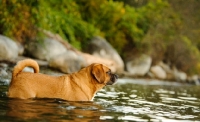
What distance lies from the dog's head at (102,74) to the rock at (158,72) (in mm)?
19220

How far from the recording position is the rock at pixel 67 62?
18859mm

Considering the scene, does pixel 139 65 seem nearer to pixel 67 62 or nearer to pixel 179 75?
pixel 179 75

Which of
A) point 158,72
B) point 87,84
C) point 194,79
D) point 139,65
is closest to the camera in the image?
point 87,84

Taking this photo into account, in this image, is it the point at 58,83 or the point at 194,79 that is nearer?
the point at 58,83

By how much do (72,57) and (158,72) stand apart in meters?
10.9

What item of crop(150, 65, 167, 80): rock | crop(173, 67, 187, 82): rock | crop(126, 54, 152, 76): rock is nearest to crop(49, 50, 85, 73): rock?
crop(126, 54, 152, 76): rock

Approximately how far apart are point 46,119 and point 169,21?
84.0 ft

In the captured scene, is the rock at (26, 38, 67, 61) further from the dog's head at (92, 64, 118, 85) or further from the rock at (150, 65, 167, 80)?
the dog's head at (92, 64, 118, 85)

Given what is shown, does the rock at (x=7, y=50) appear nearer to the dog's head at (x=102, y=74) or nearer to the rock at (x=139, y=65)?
the dog's head at (x=102, y=74)

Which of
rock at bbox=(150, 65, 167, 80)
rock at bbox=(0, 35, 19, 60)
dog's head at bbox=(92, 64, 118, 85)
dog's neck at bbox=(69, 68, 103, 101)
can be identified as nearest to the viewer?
dog's neck at bbox=(69, 68, 103, 101)

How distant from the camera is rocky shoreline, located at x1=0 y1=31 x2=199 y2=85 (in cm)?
1752

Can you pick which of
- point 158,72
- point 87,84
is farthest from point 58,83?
point 158,72

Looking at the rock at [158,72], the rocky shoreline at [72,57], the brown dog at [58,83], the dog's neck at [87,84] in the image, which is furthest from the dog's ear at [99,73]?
the rock at [158,72]

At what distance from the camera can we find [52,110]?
7742 millimetres
